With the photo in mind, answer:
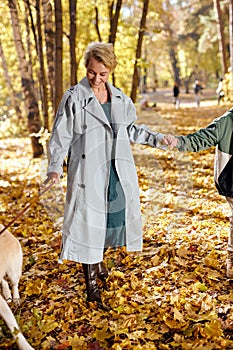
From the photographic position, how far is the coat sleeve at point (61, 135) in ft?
12.0

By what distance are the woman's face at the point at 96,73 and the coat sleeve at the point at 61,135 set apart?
0.78 ft


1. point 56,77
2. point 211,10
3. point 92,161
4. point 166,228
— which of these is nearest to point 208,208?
point 166,228

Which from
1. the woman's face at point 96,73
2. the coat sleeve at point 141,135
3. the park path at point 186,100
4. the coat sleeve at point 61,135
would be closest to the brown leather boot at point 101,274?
the coat sleeve at point 61,135

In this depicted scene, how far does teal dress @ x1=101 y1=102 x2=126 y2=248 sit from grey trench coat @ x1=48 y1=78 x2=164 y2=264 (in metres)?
0.05

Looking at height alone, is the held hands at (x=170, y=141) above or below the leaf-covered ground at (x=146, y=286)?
above

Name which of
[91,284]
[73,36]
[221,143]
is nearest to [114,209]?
[91,284]

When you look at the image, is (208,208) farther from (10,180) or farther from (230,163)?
(10,180)

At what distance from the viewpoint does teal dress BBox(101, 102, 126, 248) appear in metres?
3.86

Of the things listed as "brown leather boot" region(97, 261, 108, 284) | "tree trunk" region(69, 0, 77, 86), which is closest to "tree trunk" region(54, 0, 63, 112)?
"tree trunk" region(69, 0, 77, 86)

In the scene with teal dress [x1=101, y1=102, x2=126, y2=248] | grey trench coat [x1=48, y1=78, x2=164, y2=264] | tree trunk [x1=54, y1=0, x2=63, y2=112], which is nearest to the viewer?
grey trench coat [x1=48, y1=78, x2=164, y2=264]

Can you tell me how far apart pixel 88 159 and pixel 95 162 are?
0.24 ft

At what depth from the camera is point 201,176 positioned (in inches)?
344

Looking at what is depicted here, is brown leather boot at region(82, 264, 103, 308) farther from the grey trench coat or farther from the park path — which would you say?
the park path

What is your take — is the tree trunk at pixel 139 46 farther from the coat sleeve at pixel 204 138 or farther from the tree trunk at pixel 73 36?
the coat sleeve at pixel 204 138
